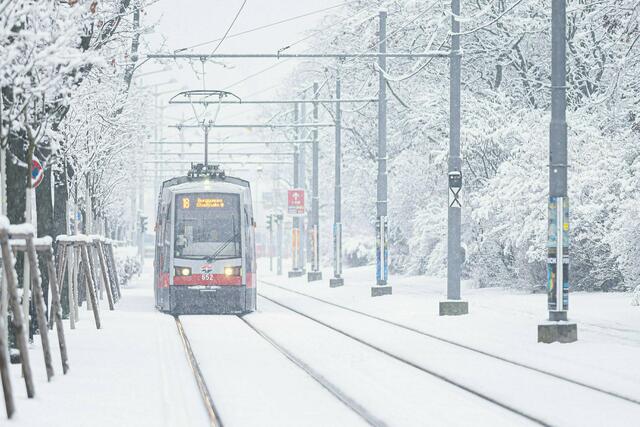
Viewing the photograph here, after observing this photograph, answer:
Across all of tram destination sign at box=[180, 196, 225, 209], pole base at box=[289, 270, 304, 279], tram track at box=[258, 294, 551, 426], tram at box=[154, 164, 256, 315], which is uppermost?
tram destination sign at box=[180, 196, 225, 209]

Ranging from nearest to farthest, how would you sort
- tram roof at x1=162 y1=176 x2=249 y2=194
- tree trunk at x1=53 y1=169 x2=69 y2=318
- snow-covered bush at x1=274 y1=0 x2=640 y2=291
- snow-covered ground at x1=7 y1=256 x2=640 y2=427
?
snow-covered ground at x1=7 y1=256 x2=640 y2=427, tree trunk at x1=53 y1=169 x2=69 y2=318, snow-covered bush at x1=274 y1=0 x2=640 y2=291, tram roof at x1=162 y1=176 x2=249 y2=194

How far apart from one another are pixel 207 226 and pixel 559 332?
11128 mm

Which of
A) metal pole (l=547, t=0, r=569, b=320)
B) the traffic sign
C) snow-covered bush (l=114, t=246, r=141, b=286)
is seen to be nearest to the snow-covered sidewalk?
the traffic sign

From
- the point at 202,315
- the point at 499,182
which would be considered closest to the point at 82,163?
the point at 202,315

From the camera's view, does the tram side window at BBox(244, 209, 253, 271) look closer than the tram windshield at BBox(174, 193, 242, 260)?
Yes

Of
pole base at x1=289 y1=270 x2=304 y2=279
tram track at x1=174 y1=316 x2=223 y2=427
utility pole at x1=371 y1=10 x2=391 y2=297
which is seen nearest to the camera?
tram track at x1=174 y1=316 x2=223 y2=427

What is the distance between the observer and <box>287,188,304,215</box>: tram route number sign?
56844 millimetres

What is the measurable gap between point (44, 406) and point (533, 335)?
37.1ft

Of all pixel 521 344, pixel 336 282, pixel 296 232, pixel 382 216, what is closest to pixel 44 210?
pixel 521 344

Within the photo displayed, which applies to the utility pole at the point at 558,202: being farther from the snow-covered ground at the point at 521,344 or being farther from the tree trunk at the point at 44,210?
the tree trunk at the point at 44,210

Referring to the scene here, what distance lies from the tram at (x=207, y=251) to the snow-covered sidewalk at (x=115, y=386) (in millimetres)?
6617

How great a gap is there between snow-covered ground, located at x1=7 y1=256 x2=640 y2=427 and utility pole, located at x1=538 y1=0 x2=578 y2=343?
648 millimetres

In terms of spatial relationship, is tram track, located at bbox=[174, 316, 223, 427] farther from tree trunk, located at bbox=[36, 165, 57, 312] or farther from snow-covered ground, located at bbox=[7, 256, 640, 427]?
tree trunk, located at bbox=[36, 165, 57, 312]

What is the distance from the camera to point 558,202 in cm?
2027
